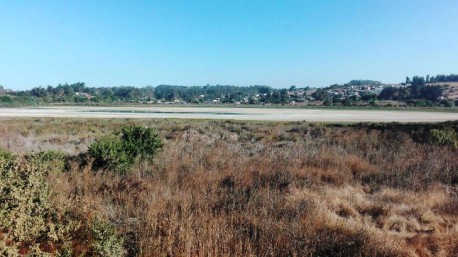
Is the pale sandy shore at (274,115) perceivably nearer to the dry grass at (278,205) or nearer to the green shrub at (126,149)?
the green shrub at (126,149)

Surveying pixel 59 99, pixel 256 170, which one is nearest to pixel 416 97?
pixel 59 99

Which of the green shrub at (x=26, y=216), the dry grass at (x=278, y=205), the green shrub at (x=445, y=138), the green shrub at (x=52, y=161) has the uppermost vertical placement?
the green shrub at (x=26, y=216)

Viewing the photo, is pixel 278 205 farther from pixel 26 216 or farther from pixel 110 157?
pixel 110 157

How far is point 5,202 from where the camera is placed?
438 centimetres

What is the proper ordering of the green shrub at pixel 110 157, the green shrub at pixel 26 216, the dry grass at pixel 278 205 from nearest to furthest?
the green shrub at pixel 26 216 → the dry grass at pixel 278 205 → the green shrub at pixel 110 157

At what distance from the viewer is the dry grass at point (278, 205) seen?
5.02m

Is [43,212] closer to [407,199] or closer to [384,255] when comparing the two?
[384,255]

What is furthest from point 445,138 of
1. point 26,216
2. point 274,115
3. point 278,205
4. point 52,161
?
point 274,115

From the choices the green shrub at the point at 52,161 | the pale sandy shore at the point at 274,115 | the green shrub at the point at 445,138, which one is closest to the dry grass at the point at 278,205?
the green shrub at the point at 52,161

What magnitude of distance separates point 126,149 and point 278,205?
6506mm

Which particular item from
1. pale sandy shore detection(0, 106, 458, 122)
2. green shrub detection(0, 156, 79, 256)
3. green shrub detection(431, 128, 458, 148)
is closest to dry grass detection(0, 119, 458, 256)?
green shrub detection(0, 156, 79, 256)

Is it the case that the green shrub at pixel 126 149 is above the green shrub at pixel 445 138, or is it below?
above

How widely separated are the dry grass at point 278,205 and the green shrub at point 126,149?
0.55 metres

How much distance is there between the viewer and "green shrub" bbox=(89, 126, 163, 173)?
10.2 m
